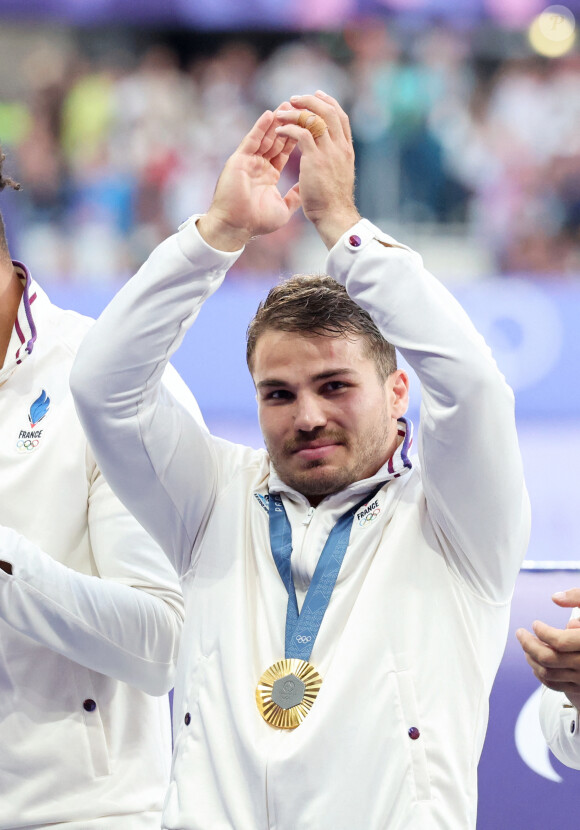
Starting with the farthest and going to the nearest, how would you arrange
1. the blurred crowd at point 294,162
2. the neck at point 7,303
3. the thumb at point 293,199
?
the blurred crowd at point 294,162
the neck at point 7,303
the thumb at point 293,199

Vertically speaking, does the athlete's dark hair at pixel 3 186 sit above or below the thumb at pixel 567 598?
above

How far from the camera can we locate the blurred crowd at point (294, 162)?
909 cm

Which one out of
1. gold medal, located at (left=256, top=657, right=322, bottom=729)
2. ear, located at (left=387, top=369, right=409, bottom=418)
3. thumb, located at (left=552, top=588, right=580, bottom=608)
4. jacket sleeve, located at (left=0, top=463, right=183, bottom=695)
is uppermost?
ear, located at (left=387, top=369, right=409, bottom=418)

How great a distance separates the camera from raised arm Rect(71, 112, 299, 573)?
7.20ft

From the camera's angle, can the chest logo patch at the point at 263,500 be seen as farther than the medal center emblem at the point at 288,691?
Yes

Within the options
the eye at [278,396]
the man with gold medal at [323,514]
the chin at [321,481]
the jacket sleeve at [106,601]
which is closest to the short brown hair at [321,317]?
the man with gold medal at [323,514]

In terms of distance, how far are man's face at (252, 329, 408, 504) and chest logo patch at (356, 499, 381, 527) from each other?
61 millimetres

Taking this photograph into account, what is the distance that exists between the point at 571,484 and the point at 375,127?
4.15 metres

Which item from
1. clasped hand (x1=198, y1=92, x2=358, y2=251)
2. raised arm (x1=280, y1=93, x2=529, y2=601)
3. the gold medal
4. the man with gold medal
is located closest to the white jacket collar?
the man with gold medal

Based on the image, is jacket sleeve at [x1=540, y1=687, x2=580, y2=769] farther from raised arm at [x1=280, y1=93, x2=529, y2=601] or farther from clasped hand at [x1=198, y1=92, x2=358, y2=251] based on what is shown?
clasped hand at [x1=198, y1=92, x2=358, y2=251]

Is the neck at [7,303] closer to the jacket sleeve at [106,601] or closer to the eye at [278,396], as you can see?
the jacket sleeve at [106,601]

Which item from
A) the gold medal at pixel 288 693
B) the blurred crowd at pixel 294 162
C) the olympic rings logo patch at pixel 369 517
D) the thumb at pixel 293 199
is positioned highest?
the blurred crowd at pixel 294 162

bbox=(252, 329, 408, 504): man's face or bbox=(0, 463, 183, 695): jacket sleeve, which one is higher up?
bbox=(252, 329, 408, 504): man's face

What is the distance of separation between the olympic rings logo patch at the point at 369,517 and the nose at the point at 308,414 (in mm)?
193
